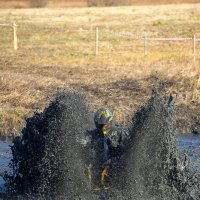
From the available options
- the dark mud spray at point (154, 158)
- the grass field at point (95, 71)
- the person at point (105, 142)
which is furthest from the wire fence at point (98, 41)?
the dark mud spray at point (154, 158)

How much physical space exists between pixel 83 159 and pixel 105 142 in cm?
45

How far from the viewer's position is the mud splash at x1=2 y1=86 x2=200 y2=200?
9516 mm

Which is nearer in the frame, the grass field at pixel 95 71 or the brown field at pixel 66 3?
the grass field at pixel 95 71

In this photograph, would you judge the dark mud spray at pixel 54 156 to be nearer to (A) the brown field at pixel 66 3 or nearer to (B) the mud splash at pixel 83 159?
(B) the mud splash at pixel 83 159

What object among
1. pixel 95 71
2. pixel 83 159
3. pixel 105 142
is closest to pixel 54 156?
pixel 83 159

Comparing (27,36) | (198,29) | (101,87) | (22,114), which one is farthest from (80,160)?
(198,29)

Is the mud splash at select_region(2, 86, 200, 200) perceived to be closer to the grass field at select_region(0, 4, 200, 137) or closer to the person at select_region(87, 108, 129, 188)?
the person at select_region(87, 108, 129, 188)

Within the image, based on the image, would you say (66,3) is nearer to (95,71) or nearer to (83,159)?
(95,71)

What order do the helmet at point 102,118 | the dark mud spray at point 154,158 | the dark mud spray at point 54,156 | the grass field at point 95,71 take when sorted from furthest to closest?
the grass field at point 95,71
the dark mud spray at point 54,156
the helmet at point 102,118
the dark mud spray at point 154,158

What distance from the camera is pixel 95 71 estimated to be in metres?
24.2

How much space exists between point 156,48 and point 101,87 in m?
11.6

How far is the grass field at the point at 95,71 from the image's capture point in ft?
58.9

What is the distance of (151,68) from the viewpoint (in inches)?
937

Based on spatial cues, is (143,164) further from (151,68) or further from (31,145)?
(151,68)
